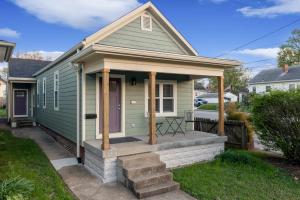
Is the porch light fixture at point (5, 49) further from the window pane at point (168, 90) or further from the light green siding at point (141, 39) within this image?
the window pane at point (168, 90)

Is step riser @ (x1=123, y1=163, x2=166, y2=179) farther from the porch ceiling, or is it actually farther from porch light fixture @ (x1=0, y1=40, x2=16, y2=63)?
porch light fixture @ (x1=0, y1=40, x2=16, y2=63)

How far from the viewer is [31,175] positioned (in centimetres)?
552

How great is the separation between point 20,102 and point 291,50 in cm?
4375

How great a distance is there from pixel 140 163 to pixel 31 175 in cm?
255

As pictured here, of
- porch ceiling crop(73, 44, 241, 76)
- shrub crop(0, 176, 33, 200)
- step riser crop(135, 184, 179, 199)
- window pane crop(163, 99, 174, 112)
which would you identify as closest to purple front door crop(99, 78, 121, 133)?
porch ceiling crop(73, 44, 241, 76)

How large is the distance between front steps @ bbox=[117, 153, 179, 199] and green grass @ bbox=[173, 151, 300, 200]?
0.40 m

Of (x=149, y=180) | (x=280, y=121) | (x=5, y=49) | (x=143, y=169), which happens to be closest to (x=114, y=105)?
(x=143, y=169)

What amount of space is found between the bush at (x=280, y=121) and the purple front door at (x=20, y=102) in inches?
585

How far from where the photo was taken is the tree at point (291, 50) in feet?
135

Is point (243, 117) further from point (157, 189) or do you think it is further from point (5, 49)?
point (5, 49)

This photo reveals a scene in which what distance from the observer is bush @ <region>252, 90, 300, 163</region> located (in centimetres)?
657

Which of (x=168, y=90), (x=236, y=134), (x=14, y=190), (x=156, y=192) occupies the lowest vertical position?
(x=156, y=192)

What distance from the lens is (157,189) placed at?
5000 mm

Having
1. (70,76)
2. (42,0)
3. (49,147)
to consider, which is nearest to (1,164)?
(49,147)
